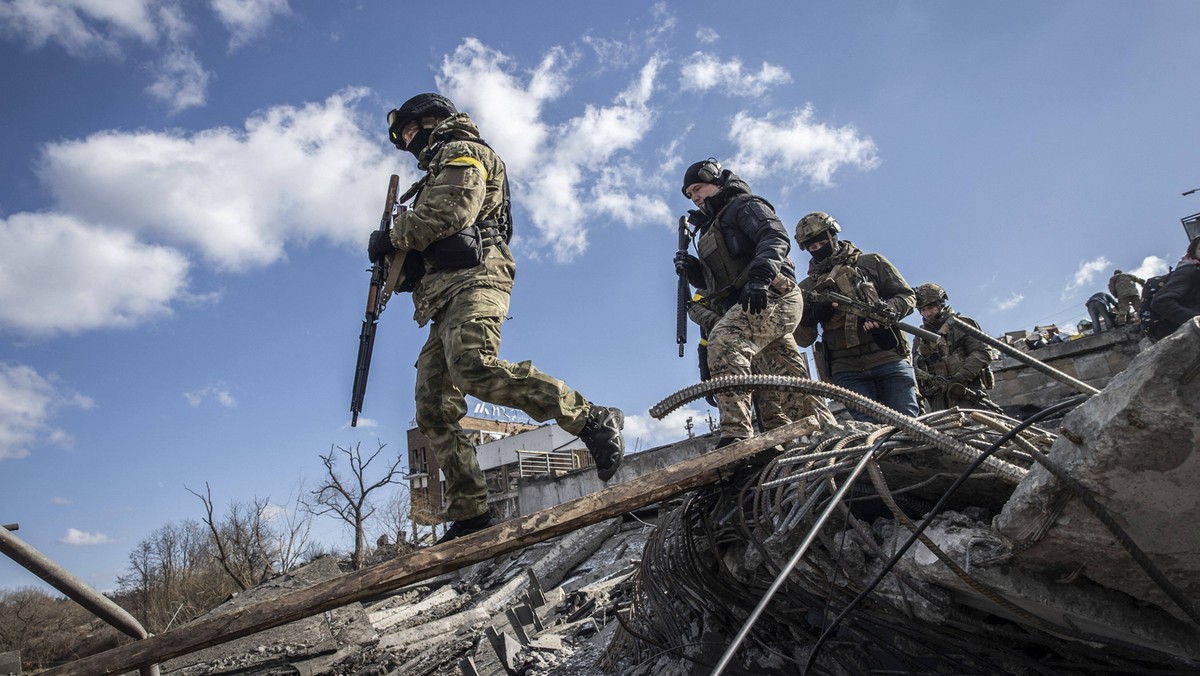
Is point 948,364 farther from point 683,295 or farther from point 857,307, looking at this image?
point 683,295

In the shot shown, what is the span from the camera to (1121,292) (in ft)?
33.4

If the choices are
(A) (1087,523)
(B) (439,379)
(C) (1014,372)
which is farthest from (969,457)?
(C) (1014,372)

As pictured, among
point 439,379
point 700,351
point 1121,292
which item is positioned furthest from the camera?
point 1121,292

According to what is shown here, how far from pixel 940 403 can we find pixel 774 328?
3411mm

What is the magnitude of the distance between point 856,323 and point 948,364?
84.2 inches

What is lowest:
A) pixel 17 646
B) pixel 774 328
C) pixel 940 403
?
pixel 17 646

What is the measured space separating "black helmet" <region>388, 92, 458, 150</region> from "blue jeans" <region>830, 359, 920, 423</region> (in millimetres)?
3053

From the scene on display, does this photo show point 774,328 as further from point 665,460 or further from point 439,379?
point 665,460

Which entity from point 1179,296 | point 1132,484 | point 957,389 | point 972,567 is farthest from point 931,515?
point 1179,296

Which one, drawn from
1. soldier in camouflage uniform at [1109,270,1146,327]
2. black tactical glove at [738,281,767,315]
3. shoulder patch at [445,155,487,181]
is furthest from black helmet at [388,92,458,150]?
soldier in camouflage uniform at [1109,270,1146,327]

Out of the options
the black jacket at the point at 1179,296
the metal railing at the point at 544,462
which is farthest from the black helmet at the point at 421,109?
the metal railing at the point at 544,462

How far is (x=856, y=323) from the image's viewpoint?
4543 millimetres

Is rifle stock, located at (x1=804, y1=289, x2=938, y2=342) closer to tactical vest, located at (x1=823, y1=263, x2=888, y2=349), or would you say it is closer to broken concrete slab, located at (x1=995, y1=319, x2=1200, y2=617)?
tactical vest, located at (x1=823, y1=263, x2=888, y2=349)

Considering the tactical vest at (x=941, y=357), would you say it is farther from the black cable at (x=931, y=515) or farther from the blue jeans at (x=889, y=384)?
the black cable at (x=931, y=515)
